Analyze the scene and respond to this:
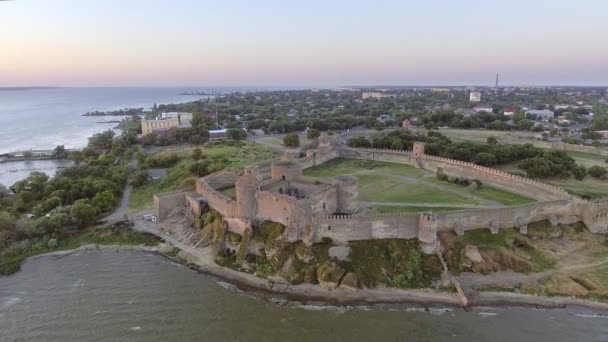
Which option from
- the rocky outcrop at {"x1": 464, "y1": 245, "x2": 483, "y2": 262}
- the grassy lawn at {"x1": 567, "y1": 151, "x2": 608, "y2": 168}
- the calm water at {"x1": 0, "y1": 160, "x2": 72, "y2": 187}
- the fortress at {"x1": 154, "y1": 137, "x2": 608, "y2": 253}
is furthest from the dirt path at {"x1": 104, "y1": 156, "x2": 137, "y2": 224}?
the grassy lawn at {"x1": 567, "y1": 151, "x2": 608, "y2": 168}

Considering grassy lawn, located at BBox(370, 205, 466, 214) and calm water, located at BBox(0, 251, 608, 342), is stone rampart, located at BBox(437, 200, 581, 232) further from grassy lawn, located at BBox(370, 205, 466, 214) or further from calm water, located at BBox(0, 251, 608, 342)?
calm water, located at BBox(0, 251, 608, 342)

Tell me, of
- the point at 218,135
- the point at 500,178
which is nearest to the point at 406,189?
the point at 500,178

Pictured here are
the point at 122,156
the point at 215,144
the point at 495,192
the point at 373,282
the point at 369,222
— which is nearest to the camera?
the point at 373,282

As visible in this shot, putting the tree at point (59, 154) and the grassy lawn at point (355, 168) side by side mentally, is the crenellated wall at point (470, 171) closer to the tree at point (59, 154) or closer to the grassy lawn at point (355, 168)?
the grassy lawn at point (355, 168)

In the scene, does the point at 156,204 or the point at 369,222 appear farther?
the point at 156,204

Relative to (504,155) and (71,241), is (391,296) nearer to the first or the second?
(71,241)

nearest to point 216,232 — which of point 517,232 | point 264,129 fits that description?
point 517,232

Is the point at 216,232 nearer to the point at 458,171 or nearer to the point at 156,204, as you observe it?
the point at 156,204
